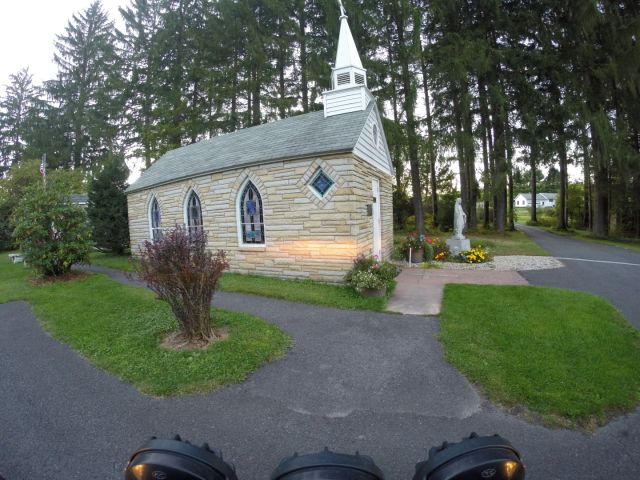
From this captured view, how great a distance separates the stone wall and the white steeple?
2.36 meters

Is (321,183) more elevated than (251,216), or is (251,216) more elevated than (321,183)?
(321,183)

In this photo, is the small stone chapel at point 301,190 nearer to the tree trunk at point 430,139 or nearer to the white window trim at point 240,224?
the white window trim at point 240,224

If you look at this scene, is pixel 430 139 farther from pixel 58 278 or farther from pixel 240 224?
pixel 58 278

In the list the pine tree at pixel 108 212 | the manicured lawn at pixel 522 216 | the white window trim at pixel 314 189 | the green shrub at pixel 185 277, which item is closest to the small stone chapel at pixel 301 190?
the white window trim at pixel 314 189

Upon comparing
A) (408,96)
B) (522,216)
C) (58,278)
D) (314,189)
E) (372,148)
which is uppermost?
(408,96)

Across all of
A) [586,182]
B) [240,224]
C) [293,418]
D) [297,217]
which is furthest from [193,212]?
[586,182]

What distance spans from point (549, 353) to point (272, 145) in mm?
8590

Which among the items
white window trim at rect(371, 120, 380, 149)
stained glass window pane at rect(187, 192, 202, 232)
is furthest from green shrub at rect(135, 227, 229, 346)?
white window trim at rect(371, 120, 380, 149)

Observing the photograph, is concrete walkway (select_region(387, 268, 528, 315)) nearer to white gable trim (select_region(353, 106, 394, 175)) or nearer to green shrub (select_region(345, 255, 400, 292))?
green shrub (select_region(345, 255, 400, 292))

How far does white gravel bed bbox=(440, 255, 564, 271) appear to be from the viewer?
10.7 metres

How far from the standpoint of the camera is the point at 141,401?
347 centimetres

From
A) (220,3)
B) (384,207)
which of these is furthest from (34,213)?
(220,3)

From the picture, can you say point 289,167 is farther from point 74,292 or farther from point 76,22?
point 76,22

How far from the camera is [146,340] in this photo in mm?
5047
